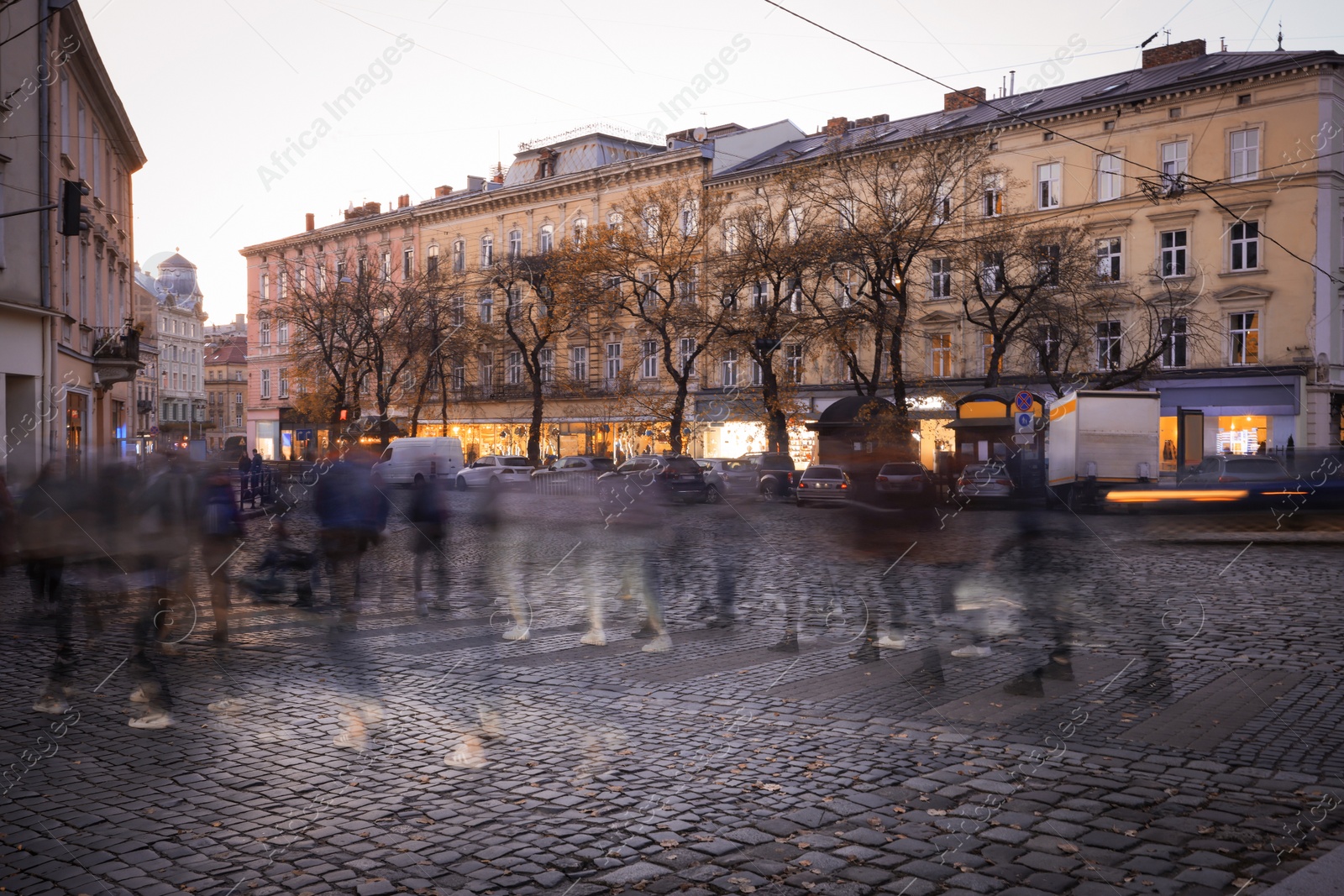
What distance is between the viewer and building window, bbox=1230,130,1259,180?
42.8m

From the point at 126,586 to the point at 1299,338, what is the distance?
140 ft

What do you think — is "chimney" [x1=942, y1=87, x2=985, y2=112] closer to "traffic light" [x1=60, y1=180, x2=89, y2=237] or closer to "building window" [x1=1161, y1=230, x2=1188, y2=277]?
"building window" [x1=1161, y1=230, x2=1188, y2=277]

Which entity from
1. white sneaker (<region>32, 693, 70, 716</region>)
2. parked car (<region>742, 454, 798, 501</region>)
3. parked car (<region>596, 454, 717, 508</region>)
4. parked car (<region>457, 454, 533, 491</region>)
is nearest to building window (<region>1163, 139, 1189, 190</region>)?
parked car (<region>742, 454, 798, 501</region>)

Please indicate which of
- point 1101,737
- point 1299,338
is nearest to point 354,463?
point 1101,737

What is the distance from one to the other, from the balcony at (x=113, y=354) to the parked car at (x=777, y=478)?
68.1 ft

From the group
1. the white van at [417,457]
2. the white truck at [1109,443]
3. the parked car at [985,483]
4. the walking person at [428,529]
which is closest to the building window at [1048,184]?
the parked car at [985,483]

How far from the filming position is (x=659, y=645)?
10555 millimetres

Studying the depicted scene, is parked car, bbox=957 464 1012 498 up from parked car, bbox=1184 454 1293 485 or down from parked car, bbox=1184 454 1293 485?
down

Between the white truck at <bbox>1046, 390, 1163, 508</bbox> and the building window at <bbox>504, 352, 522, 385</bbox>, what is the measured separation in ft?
131

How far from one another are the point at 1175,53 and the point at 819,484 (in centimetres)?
2756

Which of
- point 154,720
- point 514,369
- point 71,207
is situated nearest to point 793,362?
point 514,369

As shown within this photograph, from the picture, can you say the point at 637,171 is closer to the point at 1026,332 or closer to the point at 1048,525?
the point at 1026,332

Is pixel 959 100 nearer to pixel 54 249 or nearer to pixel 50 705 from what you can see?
pixel 54 249

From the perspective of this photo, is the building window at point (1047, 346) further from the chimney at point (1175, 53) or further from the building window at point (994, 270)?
the chimney at point (1175, 53)
